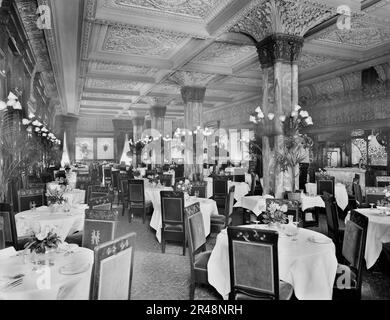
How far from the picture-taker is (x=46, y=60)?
9414 millimetres

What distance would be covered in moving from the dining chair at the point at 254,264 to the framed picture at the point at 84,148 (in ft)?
77.9

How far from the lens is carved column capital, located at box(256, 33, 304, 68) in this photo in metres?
6.90

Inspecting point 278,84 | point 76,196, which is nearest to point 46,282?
point 76,196

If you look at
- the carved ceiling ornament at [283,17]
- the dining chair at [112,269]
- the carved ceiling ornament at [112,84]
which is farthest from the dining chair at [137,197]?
the carved ceiling ornament at [112,84]

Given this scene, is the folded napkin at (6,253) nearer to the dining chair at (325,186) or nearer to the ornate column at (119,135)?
the dining chair at (325,186)

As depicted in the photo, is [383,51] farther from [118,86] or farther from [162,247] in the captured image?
[118,86]

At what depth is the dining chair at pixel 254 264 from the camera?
2.48m

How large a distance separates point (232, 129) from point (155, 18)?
11.7 m

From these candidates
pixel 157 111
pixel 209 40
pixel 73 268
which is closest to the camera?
pixel 73 268

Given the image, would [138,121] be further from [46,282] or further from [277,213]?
[46,282]

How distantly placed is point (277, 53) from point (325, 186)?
3.28m

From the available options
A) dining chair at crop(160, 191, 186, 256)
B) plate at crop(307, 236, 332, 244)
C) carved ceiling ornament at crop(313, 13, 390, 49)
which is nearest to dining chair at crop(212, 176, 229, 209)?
dining chair at crop(160, 191, 186, 256)

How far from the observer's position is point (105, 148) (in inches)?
1001
